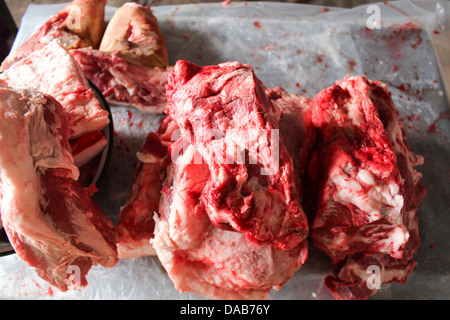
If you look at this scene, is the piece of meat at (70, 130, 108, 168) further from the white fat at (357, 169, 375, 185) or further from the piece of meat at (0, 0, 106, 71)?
the white fat at (357, 169, 375, 185)

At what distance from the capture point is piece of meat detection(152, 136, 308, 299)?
3.80 ft

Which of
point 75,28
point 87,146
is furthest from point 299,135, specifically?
point 75,28

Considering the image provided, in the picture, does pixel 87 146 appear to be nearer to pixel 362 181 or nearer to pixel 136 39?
pixel 136 39

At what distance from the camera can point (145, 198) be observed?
1423 mm

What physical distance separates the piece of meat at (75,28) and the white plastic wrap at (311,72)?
25 cm

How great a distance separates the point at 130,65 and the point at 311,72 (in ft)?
3.12

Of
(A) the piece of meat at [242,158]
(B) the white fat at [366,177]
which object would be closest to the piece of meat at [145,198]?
(A) the piece of meat at [242,158]

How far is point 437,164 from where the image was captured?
179 centimetres

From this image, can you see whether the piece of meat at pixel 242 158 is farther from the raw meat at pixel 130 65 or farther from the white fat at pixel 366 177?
the raw meat at pixel 130 65

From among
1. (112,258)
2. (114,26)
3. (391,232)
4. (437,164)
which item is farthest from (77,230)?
(437,164)

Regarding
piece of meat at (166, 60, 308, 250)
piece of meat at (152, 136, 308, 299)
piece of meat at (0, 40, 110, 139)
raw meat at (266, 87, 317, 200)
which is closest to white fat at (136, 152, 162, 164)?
piece of meat at (152, 136, 308, 299)

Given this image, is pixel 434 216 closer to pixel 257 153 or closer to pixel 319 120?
pixel 319 120

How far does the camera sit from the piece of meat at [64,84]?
4.02 feet

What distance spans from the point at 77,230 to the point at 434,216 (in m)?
1.53
